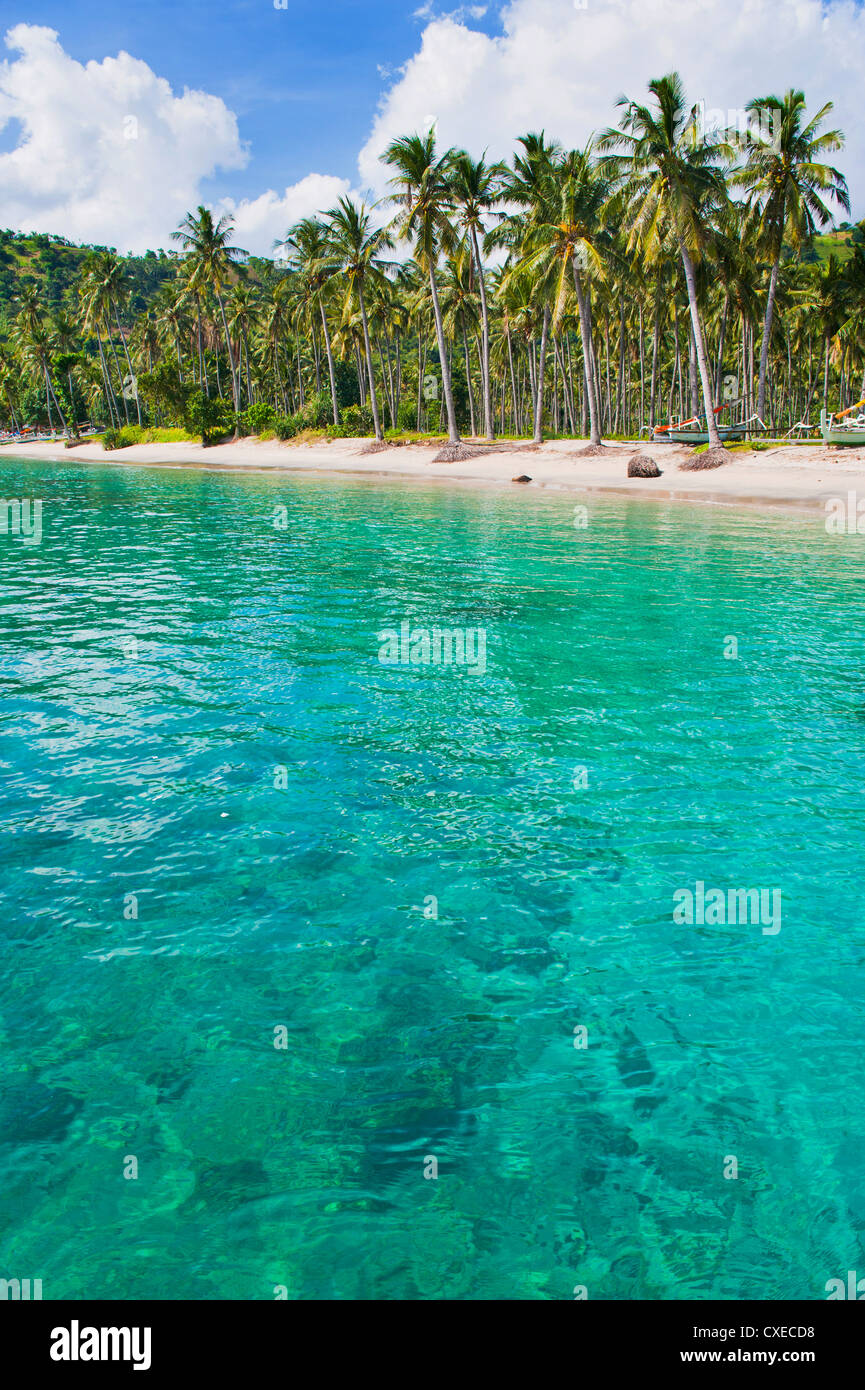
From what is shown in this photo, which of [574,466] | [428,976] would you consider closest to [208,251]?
[574,466]

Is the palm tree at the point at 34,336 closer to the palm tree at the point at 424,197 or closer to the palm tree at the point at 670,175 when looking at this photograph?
the palm tree at the point at 424,197

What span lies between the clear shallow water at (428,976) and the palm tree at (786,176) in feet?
129

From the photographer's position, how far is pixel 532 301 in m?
48.4

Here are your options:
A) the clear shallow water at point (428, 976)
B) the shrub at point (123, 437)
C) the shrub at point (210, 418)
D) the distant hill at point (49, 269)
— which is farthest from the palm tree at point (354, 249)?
the distant hill at point (49, 269)

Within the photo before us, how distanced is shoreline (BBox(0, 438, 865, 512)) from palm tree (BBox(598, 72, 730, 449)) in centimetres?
599

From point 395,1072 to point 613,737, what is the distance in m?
5.13

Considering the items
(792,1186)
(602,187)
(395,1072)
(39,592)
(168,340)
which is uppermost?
(168,340)

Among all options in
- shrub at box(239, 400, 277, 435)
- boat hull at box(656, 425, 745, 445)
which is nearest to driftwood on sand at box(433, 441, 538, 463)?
boat hull at box(656, 425, 745, 445)

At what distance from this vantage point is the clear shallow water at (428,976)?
3.50 meters

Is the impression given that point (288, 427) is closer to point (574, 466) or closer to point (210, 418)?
point (210, 418)

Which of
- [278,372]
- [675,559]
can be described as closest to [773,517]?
[675,559]

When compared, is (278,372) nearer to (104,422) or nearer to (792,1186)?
(104,422)

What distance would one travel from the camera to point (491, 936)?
214 inches

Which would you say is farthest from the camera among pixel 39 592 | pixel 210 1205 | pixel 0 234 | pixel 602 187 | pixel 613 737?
pixel 0 234
